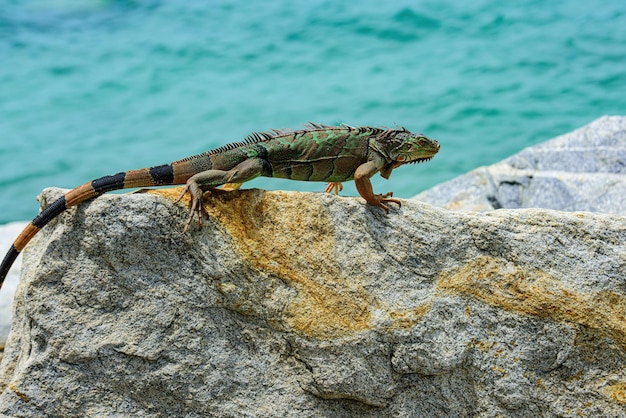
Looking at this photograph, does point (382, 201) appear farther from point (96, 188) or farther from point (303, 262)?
point (96, 188)

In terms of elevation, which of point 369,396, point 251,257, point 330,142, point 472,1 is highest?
point 472,1

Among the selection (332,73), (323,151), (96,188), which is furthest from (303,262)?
(332,73)

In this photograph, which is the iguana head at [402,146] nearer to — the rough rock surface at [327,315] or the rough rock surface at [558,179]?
the rough rock surface at [327,315]

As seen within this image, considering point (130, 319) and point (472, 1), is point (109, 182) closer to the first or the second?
point (130, 319)

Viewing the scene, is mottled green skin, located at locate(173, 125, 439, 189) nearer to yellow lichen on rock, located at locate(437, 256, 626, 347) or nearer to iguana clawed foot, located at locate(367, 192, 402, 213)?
iguana clawed foot, located at locate(367, 192, 402, 213)

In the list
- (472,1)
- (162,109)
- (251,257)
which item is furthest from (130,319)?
(472,1)

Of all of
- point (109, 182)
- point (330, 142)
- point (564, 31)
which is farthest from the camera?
point (564, 31)

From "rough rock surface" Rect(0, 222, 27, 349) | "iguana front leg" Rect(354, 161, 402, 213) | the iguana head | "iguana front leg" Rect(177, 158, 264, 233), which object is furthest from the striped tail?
"rough rock surface" Rect(0, 222, 27, 349)
